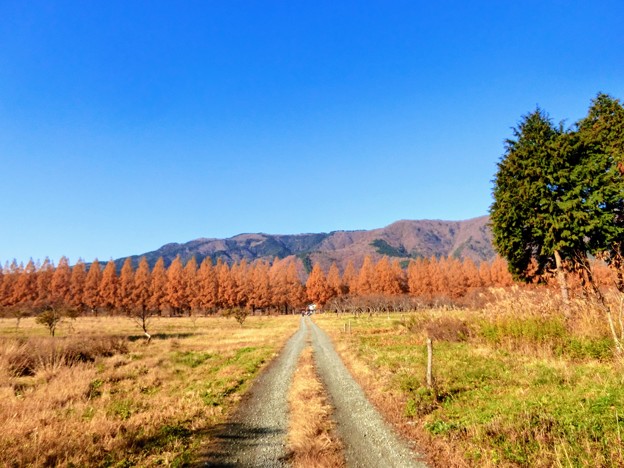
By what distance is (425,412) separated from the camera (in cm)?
876

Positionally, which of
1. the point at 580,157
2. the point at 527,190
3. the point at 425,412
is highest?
the point at 580,157

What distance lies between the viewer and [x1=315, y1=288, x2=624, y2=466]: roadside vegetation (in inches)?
232

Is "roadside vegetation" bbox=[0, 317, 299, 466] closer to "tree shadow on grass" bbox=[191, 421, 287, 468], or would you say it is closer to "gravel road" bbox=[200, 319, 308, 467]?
"tree shadow on grass" bbox=[191, 421, 287, 468]

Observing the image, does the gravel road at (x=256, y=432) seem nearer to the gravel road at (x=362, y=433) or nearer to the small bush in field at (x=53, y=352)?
the gravel road at (x=362, y=433)

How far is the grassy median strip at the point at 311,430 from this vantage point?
6547 millimetres

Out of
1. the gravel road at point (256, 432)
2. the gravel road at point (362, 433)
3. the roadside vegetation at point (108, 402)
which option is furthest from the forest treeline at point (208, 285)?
the gravel road at point (362, 433)

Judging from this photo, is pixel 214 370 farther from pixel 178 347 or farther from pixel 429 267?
pixel 429 267

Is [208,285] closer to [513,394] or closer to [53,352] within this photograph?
[53,352]

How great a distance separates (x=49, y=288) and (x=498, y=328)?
111m

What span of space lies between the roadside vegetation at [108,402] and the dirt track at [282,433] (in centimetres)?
64

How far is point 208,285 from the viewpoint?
94938mm

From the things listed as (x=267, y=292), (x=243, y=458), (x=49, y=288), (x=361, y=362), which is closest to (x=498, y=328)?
(x=361, y=362)

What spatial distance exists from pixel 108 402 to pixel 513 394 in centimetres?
1244

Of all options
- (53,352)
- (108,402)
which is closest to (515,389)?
(108,402)
